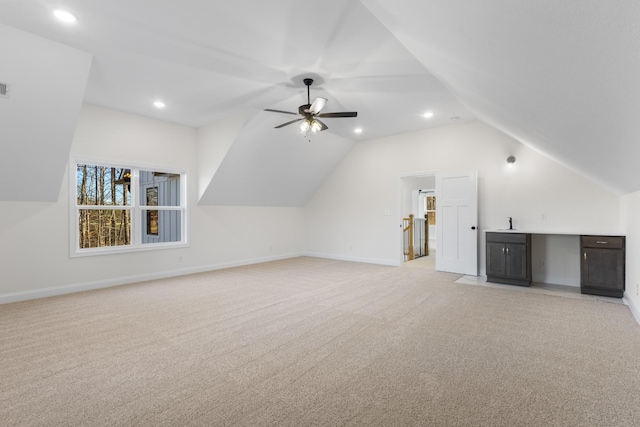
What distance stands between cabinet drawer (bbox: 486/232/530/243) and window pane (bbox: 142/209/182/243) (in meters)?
5.95

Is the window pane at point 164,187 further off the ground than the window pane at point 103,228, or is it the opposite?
the window pane at point 164,187

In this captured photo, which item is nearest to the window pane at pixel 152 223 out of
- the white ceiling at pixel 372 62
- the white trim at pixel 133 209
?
the white trim at pixel 133 209

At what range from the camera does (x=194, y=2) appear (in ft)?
8.05

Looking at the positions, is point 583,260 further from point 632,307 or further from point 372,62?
point 372,62

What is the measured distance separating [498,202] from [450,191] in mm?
856

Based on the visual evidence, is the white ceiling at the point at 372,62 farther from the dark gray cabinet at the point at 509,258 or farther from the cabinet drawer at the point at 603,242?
Result: the dark gray cabinet at the point at 509,258

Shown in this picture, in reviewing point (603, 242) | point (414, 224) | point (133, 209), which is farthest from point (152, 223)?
point (603, 242)

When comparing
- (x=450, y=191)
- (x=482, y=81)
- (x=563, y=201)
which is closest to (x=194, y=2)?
(x=482, y=81)

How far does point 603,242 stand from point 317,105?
14.3 ft

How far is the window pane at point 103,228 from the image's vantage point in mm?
4945

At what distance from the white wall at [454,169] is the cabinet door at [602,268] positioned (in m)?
0.54

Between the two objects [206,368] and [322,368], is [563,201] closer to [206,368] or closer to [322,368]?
[322,368]

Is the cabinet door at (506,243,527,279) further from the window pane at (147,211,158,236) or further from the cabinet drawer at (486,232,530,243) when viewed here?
the window pane at (147,211,158,236)

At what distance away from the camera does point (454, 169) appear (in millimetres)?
6031
